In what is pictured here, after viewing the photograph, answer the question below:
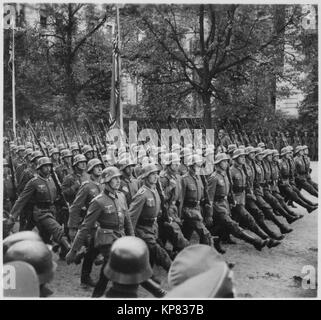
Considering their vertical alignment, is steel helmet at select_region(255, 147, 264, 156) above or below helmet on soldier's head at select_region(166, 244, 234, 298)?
above

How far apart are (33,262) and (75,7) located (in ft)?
16.4

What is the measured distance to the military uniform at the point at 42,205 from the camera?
→ 25.6 ft

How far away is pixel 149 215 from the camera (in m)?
7.32

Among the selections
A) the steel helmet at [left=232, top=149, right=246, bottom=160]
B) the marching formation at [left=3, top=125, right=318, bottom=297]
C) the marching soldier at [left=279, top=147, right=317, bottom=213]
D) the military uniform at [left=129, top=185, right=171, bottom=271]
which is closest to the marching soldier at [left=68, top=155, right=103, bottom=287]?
the marching formation at [left=3, top=125, right=318, bottom=297]

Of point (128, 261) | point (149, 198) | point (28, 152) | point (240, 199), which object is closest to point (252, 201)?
point (240, 199)

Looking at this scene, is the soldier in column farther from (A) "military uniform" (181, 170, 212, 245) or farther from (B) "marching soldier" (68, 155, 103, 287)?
(B) "marching soldier" (68, 155, 103, 287)

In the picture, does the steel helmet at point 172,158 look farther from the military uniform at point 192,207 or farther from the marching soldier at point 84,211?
the marching soldier at point 84,211

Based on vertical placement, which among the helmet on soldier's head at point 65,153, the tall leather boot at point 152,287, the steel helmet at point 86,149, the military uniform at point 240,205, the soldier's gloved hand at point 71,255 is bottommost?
the tall leather boot at point 152,287

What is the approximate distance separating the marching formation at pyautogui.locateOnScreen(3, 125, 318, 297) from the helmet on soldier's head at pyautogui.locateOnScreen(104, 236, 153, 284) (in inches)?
4.9

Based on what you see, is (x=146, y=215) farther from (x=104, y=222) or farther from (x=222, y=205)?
(x=222, y=205)

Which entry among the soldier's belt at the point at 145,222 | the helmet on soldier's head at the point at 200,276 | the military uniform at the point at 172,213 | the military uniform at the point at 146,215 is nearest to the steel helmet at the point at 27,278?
the helmet on soldier's head at the point at 200,276

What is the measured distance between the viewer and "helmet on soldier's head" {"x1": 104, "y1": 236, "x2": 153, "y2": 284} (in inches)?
189

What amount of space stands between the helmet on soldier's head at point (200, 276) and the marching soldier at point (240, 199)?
15.8 feet

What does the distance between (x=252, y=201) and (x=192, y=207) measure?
5.68ft
